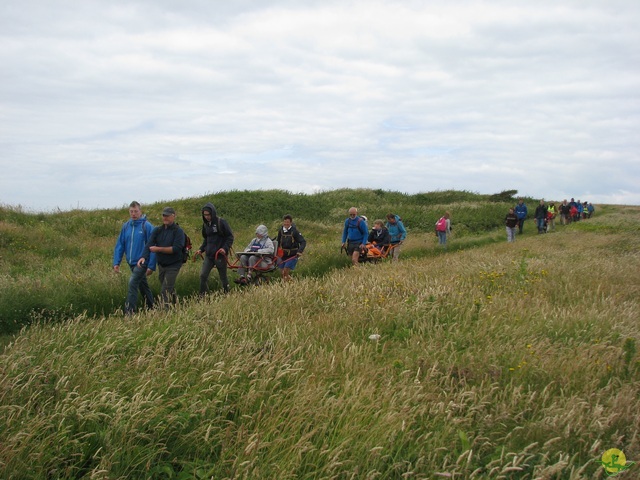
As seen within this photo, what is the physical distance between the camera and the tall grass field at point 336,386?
137 inches

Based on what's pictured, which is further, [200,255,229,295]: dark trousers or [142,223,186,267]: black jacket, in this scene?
[200,255,229,295]: dark trousers

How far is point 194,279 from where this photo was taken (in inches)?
467

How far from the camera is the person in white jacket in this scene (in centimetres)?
1155

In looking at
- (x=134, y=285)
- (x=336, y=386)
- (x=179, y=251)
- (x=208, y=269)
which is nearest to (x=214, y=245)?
(x=208, y=269)

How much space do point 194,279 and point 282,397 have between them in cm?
808

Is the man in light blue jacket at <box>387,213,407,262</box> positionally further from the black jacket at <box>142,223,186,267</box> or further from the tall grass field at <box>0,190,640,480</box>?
the black jacket at <box>142,223,186,267</box>

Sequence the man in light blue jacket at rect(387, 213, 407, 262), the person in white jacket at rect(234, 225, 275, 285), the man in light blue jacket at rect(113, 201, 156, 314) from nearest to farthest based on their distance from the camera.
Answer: the man in light blue jacket at rect(113, 201, 156, 314) < the person in white jacket at rect(234, 225, 275, 285) < the man in light blue jacket at rect(387, 213, 407, 262)

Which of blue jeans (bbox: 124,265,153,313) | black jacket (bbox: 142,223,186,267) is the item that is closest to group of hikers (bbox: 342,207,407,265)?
black jacket (bbox: 142,223,186,267)

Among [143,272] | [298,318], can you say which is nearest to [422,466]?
[298,318]

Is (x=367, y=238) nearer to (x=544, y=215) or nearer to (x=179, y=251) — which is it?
(x=179, y=251)

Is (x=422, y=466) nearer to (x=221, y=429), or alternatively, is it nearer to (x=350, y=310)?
(x=221, y=429)

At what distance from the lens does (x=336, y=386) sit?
4.64 m

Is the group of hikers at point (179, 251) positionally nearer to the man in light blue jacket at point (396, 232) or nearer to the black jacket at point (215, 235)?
the black jacket at point (215, 235)

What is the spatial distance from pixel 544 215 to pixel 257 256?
79.8ft
